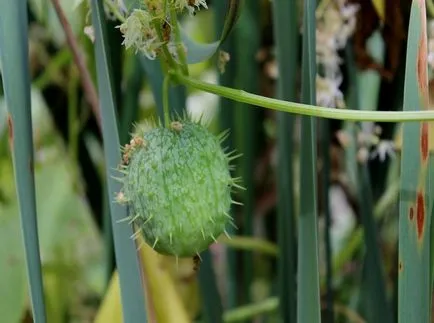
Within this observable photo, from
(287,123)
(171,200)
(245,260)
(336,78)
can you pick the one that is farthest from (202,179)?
(245,260)

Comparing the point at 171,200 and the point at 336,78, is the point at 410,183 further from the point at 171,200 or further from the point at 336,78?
the point at 336,78

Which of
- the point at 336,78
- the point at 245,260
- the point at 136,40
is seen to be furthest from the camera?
the point at 245,260

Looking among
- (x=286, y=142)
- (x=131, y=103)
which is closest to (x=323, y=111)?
(x=286, y=142)

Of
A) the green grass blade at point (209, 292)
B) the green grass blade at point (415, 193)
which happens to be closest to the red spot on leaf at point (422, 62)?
the green grass blade at point (415, 193)

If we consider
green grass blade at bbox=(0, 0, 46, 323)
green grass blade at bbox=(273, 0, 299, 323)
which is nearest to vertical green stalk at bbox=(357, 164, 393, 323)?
green grass blade at bbox=(273, 0, 299, 323)

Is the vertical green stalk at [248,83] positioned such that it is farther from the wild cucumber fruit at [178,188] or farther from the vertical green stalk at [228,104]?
the wild cucumber fruit at [178,188]

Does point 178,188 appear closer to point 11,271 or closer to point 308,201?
point 308,201
